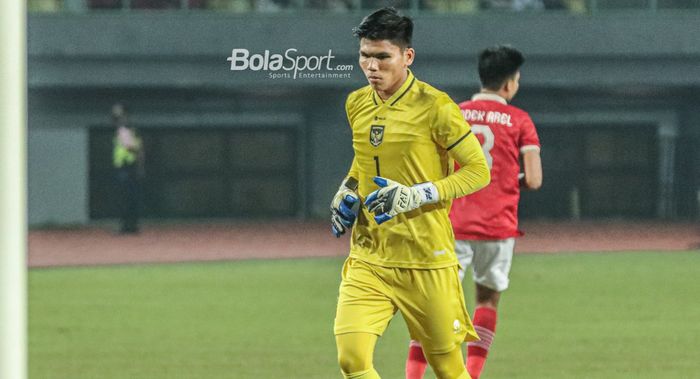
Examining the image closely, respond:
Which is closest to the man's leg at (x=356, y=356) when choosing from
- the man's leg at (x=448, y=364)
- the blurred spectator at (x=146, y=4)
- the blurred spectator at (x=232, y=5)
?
the man's leg at (x=448, y=364)

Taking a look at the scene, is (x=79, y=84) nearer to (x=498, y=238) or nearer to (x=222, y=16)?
(x=222, y=16)

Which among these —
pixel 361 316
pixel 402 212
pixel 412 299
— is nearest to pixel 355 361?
pixel 361 316

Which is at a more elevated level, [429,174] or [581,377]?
[429,174]

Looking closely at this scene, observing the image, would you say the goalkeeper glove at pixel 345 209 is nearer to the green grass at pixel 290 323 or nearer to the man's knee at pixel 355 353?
the man's knee at pixel 355 353

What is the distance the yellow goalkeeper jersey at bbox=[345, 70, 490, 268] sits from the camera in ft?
17.9

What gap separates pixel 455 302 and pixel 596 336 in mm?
4311

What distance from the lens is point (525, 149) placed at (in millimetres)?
7055

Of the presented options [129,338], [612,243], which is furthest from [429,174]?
[612,243]

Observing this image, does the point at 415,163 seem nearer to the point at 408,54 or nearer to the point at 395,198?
→ the point at 395,198

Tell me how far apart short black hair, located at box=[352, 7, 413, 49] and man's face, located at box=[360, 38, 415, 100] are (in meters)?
0.02

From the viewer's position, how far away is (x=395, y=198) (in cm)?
529

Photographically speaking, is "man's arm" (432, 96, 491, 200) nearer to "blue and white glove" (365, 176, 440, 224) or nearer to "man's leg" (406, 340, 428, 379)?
"blue and white glove" (365, 176, 440, 224)

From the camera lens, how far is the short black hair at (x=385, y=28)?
17.7ft

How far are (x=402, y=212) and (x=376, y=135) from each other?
0.37 meters
